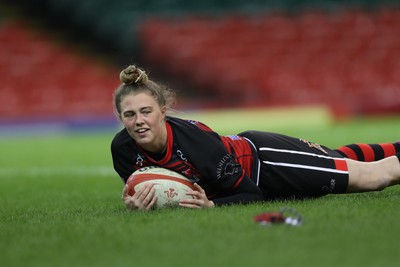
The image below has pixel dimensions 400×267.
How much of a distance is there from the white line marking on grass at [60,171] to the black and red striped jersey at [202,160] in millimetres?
4208

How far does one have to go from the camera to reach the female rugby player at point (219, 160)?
19.0 ft

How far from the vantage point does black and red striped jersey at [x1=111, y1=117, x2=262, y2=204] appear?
5805 mm

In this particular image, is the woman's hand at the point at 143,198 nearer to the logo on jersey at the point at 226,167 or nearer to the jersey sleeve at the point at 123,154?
the jersey sleeve at the point at 123,154

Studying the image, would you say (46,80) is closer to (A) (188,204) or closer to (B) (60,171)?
(B) (60,171)

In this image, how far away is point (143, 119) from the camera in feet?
18.8

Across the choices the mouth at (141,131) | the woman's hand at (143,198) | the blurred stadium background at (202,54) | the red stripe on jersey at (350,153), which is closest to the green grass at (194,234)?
the woman's hand at (143,198)

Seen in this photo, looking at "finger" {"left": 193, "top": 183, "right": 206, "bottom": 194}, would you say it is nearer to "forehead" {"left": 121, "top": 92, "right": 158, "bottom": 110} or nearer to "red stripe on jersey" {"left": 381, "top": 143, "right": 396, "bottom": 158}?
"forehead" {"left": 121, "top": 92, "right": 158, "bottom": 110}

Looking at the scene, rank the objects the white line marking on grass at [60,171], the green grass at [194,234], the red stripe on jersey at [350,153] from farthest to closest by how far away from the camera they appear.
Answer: the white line marking on grass at [60,171] < the red stripe on jersey at [350,153] < the green grass at [194,234]

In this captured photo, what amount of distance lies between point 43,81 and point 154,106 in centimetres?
1915

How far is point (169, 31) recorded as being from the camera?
24922mm

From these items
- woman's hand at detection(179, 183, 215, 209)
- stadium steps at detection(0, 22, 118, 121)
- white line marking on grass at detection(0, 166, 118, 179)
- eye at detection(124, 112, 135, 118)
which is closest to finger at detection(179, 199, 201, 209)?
woman's hand at detection(179, 183, 215, 209)

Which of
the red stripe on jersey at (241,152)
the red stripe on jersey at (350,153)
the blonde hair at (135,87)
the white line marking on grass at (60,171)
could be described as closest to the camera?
the blonde hair at (135,87)

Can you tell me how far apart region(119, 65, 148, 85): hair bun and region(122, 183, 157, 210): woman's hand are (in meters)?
0.73

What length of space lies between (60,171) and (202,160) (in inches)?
222
